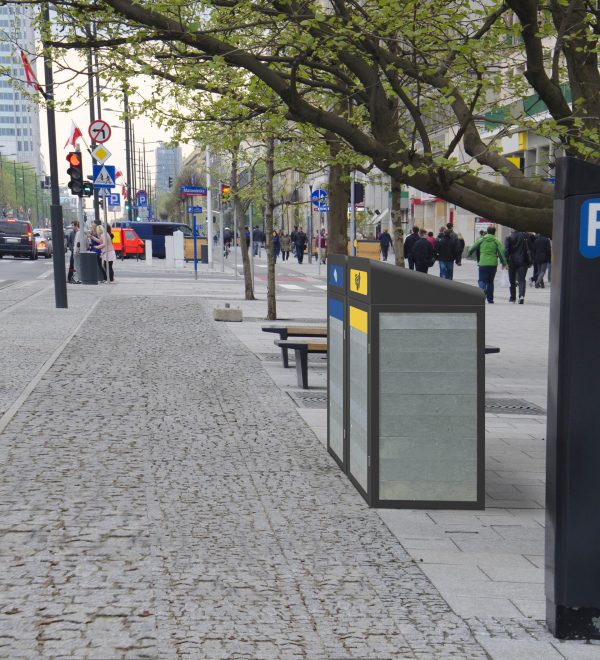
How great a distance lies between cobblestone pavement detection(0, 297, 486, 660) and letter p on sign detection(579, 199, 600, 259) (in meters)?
1.43

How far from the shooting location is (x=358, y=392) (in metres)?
6.55

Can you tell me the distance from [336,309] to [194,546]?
232 cm

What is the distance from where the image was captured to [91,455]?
24.8 ft

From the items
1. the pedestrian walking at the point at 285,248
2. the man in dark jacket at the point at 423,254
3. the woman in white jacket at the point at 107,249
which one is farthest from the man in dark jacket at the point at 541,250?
the pedestrian walking at the point at 285,248

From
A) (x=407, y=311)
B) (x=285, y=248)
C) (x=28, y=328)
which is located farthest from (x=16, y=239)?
(x=407, y=311)

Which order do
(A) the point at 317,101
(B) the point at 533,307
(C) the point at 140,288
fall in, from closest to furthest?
(A) the point at 317,101
(B) the point at 533,307
(C) the point at 140,288

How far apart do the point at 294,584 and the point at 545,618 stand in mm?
1024

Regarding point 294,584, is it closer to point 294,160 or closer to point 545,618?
point 545,618

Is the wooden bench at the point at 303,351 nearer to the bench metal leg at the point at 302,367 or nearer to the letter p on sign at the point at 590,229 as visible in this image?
the bench metal leg at the point at 302,367

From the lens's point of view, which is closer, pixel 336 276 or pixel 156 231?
pixel 336 276

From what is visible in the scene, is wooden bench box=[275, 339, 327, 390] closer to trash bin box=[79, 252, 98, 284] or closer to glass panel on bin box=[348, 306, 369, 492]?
glass panel on bin box=[348, 306, 369, 492]

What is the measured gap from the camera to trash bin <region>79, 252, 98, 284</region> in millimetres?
30078

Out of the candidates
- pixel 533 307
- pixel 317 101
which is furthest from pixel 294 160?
pixel 533 307

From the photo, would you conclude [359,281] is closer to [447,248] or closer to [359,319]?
[359,319]
